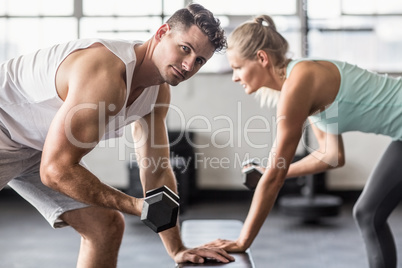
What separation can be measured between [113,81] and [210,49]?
0.37 m

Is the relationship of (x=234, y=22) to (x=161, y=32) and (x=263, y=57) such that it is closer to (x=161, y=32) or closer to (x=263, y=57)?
(x=263, y=57)

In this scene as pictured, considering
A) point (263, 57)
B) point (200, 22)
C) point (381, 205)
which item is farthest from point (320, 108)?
point (200, 22)

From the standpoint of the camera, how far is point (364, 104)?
1979mm

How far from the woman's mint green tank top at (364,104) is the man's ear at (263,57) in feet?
0.29

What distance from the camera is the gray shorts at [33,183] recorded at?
1.71m

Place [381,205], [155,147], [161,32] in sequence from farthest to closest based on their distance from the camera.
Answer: [381,205] → [155,147] → [161,32]

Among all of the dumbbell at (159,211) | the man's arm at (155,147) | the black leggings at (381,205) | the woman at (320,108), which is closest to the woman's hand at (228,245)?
the woman at (320,108)

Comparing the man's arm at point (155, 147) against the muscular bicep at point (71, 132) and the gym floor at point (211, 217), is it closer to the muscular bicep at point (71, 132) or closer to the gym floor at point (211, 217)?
the muscular bicep at point (71, 132)

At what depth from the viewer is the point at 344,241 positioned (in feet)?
11.5

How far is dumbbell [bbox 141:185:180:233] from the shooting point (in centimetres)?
139

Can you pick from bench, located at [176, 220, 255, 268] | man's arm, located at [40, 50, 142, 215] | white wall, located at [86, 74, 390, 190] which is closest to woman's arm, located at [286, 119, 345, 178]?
bench, located at [176, 220, 255, 268]

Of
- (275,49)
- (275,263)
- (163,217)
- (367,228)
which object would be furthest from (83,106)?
(275,263)

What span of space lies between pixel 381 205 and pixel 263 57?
0.74m

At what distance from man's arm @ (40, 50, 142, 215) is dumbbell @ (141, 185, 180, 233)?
48mm
